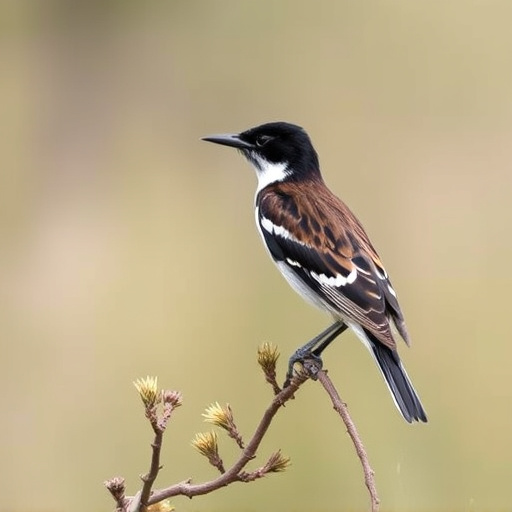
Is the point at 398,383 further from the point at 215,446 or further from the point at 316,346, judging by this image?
the point at 215,446

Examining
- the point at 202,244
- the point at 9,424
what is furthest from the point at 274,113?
the point at 9,424

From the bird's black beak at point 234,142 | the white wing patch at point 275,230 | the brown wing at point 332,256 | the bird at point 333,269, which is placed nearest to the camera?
the bird at point 333,269

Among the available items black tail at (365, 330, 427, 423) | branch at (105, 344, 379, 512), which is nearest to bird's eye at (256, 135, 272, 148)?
black tail at (365, 330, 427, 423)

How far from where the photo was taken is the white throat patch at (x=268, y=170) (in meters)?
4.54

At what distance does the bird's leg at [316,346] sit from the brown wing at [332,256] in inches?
2.3

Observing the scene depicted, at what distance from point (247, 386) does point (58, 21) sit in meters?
3.41

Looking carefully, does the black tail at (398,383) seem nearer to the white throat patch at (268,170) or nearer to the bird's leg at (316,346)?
the bird's leg at (316,346)

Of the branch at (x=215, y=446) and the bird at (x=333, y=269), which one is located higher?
the bird at (x=333, y=269)

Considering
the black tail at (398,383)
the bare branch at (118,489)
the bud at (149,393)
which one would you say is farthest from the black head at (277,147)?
the bare branch at (118,489)

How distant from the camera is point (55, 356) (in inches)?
224

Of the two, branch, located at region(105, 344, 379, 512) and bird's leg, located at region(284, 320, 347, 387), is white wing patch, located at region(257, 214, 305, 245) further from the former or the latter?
branch, located at region(105, 344, 379, 512)

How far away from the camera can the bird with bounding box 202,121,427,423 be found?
11.8 ft

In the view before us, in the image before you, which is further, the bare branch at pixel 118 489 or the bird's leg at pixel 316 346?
the bird's leg at pixel 316 346

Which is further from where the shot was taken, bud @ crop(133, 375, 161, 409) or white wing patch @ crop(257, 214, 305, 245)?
white wing patch @ crop(257, 214, 305, 245)
